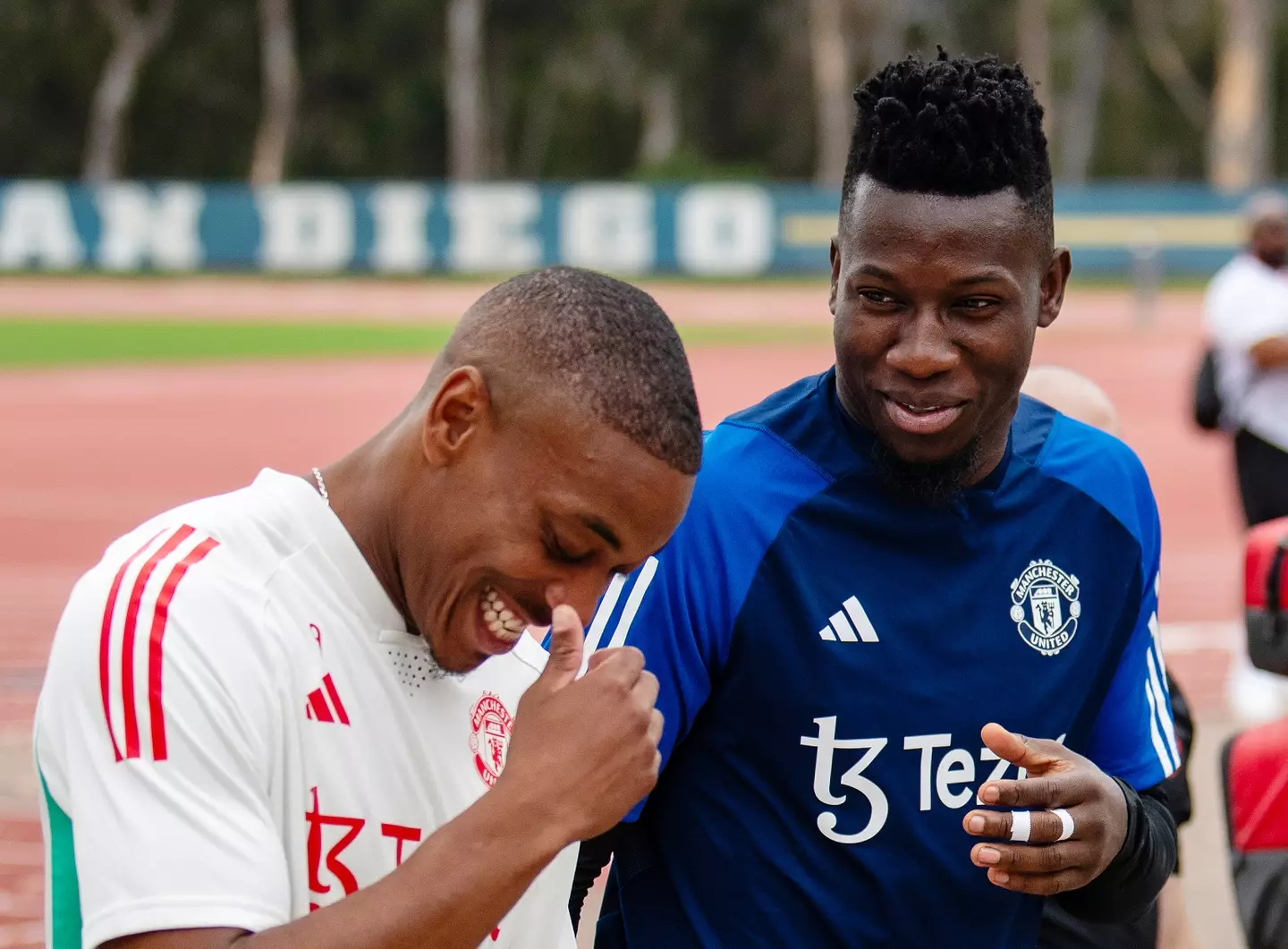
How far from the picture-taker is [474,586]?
1998mm

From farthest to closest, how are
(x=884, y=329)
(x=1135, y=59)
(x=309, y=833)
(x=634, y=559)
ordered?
(x=1135, y=59) < (x=884, y=329) < (x=634, y=559) < (x=309, y=833)

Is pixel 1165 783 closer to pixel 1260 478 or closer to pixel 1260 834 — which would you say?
pixel 1260 834

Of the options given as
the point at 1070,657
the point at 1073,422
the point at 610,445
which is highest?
the point at 610,445

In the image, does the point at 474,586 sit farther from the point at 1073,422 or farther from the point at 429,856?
the point at 1073,422

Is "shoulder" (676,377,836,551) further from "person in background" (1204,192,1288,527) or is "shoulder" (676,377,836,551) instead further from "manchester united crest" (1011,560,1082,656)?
"person in background" (1204,192,1288,527)

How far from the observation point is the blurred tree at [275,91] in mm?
46719

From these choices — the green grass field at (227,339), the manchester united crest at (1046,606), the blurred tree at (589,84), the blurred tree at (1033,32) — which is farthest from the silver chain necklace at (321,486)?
the blurred tree at (1033,32)

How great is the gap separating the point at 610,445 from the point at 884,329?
0.66 metres

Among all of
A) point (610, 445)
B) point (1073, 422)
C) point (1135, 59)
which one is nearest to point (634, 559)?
point (610, 445)

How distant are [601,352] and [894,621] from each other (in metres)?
0.69

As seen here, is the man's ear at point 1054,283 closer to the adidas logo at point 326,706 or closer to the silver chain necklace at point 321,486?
the silver chain necklace at point 321,486

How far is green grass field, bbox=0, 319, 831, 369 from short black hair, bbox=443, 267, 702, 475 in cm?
2091

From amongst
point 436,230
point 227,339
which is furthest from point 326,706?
point 436,230

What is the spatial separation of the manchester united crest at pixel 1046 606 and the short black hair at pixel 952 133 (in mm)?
492
